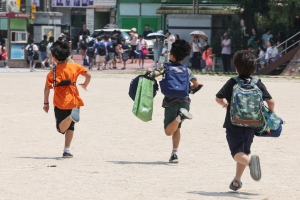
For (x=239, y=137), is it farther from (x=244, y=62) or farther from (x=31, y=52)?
(x=31, y=52)

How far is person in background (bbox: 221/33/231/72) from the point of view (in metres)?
32.2

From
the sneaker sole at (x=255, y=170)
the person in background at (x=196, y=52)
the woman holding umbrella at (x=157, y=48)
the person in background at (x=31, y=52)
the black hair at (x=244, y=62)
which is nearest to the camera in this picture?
the sneaker sole at (x=255, y=170)

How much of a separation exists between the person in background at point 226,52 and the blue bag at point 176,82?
2286 centimetres

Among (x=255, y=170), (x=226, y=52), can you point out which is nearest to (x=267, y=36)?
(x=226, y=52)

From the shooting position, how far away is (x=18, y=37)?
34562 mm

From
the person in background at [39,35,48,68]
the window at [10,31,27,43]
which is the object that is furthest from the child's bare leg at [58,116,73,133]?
the window at [10,31,27,43]

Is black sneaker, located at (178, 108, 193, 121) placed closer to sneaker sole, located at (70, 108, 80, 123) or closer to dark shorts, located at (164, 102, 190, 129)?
dark shorts, located at (164, 102, 190, 129)

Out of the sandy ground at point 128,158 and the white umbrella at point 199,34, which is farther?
the white umbrella at point 199,34

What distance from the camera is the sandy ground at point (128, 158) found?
307 inches

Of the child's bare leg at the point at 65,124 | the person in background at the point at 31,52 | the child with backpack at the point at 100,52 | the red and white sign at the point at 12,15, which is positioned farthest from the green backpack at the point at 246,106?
the red and white sign at the point at 12,15

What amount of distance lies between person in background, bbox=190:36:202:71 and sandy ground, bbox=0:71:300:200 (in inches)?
596

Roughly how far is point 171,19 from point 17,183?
27478 mm

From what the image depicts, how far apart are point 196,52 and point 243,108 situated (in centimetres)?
2534

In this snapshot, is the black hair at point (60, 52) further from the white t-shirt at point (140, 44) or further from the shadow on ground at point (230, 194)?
the white t-shirt at point (140, 44)
